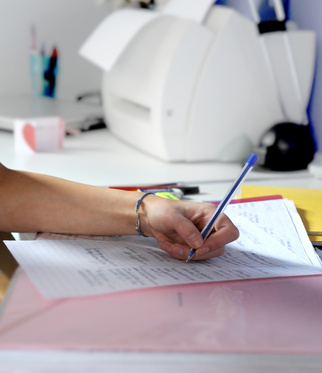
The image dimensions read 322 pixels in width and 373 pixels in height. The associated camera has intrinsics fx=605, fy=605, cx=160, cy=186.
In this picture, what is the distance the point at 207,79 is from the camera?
52.3 inches

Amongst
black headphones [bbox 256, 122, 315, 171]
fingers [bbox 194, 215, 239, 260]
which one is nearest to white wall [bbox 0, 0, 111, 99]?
black headphones [bbox 256, 122, 315, 171]

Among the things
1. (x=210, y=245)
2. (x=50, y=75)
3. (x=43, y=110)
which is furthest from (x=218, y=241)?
(x=50, y=75)

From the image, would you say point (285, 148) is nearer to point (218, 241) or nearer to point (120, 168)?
point (120, 168)

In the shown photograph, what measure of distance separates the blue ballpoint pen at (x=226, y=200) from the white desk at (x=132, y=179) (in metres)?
0.27

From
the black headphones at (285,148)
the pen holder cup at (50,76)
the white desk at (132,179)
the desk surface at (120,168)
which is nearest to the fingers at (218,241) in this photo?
the white desk at (132,179)

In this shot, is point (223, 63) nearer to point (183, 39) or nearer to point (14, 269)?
point (183, 39)

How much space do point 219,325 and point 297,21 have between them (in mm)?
1161

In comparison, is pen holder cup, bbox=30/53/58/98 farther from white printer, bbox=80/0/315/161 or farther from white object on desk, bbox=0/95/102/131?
white printer, bbox=80/0/315/161

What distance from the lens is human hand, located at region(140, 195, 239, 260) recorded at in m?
0.71

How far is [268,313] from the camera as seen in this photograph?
1.78 ft

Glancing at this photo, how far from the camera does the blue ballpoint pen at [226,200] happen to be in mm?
686

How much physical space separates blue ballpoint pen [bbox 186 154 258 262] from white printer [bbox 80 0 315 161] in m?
0.66

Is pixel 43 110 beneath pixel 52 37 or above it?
beneath

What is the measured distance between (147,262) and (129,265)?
29 millimetres
